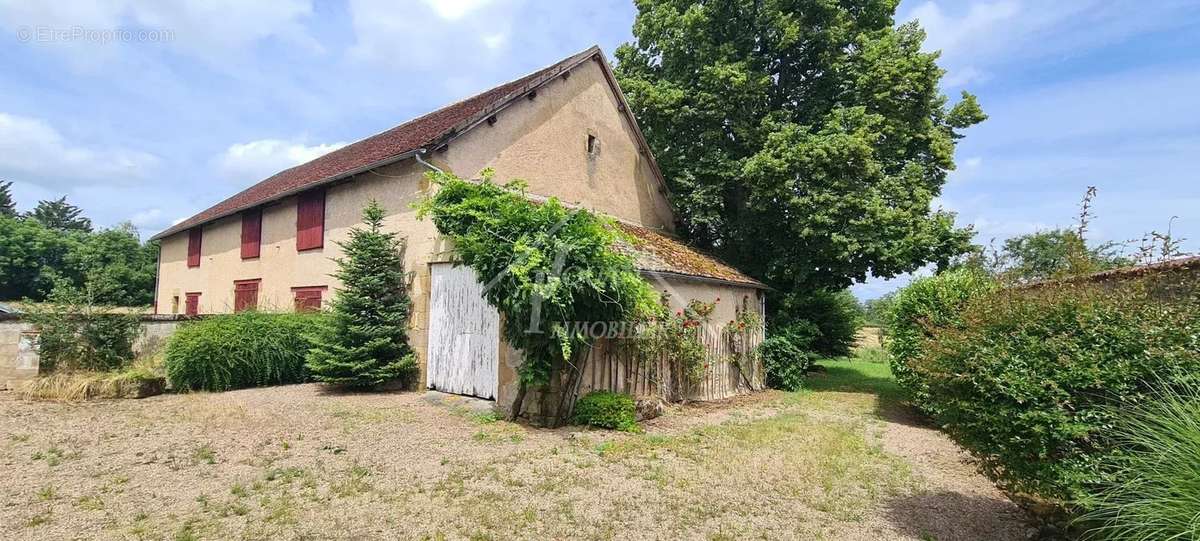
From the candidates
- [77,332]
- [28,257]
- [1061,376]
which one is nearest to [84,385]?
[77,332]

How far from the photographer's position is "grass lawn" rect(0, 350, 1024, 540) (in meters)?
4.18

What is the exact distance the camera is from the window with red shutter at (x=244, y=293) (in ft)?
47.0

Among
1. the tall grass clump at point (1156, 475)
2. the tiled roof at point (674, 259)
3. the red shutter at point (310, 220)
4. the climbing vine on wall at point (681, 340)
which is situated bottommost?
the tall grass clump at point (1156, 475)

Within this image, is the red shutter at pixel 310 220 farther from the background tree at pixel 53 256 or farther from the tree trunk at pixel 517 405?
the background tree at pixel 53 256

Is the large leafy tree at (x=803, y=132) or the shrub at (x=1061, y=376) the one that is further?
the large leafy tree at (x=803, y=132)

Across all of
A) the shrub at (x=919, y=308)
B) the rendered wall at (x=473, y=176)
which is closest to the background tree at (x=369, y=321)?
the rendered wall at (x=473, y=176)

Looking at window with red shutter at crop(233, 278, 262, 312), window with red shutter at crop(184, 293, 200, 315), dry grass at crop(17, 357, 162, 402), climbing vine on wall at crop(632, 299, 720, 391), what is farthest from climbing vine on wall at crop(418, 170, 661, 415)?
window with red shutter at crop(184, 293, 200, 315)

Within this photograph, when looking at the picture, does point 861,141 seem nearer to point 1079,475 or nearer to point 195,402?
point 1079,475

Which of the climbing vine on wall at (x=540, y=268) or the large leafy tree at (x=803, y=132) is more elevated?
the large leafy tree at (x=803, y=132)

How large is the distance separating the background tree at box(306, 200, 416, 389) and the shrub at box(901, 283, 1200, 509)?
8638 mm

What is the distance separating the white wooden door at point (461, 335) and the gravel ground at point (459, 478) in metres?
1.07

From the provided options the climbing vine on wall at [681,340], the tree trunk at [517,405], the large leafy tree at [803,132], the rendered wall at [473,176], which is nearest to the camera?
the tree trunk at [517,405]

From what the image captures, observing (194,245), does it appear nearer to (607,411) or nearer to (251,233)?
(251,233)

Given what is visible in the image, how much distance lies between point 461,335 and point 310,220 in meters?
5.87
